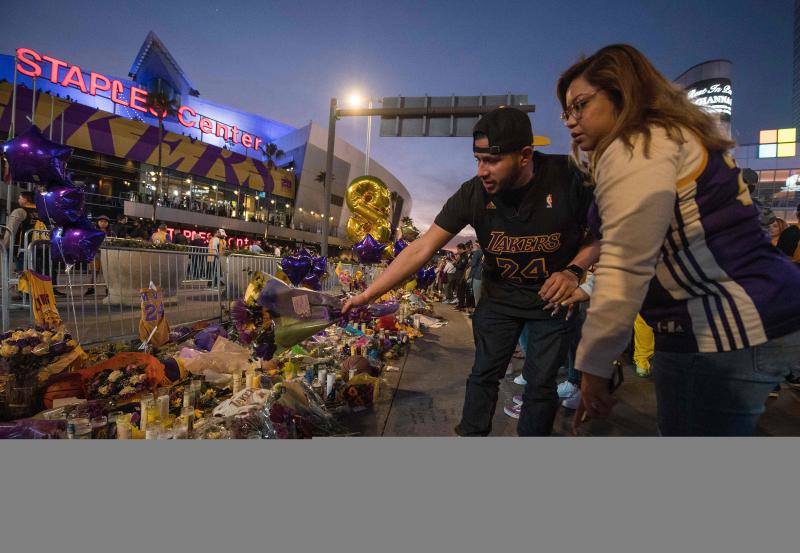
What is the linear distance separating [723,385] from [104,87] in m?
41.8

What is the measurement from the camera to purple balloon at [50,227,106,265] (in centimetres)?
441

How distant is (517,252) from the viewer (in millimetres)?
1930

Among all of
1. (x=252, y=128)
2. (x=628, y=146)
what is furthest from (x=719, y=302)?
(x=252, y=128)

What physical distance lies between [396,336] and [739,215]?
4595 millimetres

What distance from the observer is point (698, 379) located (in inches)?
41.6

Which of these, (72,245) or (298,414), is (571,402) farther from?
(72,245)

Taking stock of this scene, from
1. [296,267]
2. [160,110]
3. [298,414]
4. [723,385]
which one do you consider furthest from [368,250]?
[160,110]

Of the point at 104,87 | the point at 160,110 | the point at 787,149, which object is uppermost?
the point at 104,87

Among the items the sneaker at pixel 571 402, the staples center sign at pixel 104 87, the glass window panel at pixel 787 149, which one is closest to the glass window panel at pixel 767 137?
the glass window panel at pixel 787 149

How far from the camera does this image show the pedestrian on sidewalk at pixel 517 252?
179 centimetres

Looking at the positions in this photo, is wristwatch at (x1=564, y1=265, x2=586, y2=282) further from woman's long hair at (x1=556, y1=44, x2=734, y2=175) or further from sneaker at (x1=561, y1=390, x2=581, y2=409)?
sneaker at (x1=561, y1=390, x2=581, y2=409)

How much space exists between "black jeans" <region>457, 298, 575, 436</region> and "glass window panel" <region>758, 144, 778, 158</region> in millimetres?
38534

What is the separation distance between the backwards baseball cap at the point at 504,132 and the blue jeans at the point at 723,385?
3.50ft

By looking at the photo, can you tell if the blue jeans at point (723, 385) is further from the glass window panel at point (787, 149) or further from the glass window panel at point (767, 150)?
the glass window panel at point (767, 150)
